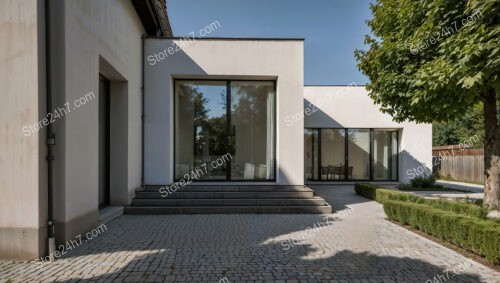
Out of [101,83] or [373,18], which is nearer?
[101,83]

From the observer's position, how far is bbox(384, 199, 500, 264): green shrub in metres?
4.22

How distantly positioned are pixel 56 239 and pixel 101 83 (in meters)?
4.12

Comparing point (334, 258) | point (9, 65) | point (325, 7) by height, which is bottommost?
point (334, 258)

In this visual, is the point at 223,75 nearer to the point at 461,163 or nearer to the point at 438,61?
the point at 438,61

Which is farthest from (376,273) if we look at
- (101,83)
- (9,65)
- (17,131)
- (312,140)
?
(312,140)

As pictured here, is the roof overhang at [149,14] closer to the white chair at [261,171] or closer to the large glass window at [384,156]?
the white chair at [261,171]

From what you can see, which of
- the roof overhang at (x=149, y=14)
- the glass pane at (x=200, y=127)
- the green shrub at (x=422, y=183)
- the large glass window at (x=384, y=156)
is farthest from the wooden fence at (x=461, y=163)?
the roof overhang at (x=149, y=14)

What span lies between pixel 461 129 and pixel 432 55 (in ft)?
92.8

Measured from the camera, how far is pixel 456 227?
16.3 ft

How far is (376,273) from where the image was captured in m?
3.94

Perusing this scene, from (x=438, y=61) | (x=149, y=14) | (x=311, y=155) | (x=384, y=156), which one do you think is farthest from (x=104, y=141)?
(x=384, y=156)

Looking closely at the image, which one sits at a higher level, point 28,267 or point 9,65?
point 9,65

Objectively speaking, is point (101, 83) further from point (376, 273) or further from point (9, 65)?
point (376, 273)

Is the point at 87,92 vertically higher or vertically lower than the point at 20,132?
higher
